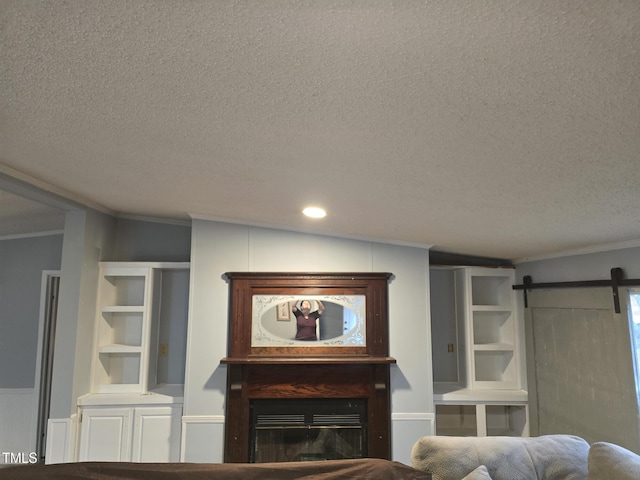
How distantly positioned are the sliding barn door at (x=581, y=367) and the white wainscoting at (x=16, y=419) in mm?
4722

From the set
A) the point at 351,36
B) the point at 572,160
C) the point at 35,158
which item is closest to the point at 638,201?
the point at 572,160

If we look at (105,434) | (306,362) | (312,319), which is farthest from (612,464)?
(105,434)

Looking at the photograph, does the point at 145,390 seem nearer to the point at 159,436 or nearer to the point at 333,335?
the point at 159,436

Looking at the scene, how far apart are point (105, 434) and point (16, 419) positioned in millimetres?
1420

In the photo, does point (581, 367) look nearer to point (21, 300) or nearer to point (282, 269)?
point (282, 269)

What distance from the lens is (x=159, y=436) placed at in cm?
354

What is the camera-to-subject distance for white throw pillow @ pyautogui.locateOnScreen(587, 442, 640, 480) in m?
1.42

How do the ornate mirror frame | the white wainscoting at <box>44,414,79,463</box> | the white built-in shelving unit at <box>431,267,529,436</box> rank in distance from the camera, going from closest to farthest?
the white wainscoting at <box>44,414,79,463</box>
the ornate mirror frame
the white built-in shelving unit at <box>431,267,529,436</box>

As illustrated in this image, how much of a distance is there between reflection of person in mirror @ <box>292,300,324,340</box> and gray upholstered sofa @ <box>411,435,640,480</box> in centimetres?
175

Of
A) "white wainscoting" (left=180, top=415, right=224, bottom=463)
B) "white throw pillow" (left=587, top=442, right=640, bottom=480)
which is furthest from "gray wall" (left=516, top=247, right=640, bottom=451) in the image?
"white wainscoting" (left=180, top=415, right=224, bottom=463)

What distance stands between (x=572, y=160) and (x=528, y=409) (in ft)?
9.54

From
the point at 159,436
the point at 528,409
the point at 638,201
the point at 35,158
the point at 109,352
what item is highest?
the point at 35,158

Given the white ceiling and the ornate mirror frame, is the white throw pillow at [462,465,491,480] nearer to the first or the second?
the white ceiling

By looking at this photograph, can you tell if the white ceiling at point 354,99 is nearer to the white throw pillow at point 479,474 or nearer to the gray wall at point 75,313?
the white throw pillow at point 479,474
